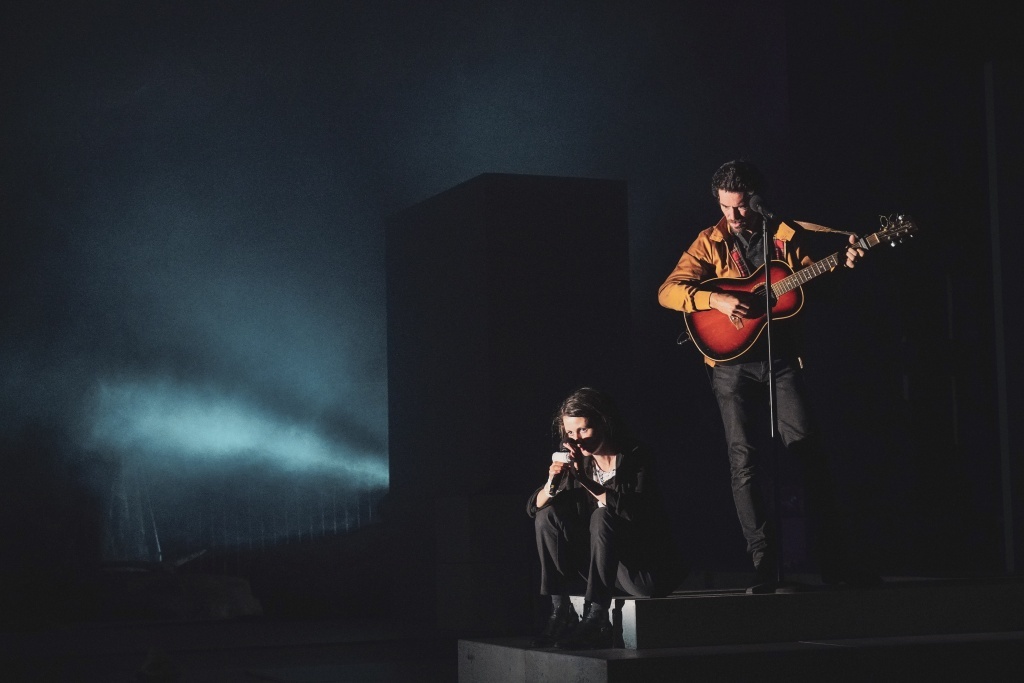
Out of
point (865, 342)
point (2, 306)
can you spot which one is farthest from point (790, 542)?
point (2, 306)

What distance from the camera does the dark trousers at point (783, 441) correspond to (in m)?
4.31

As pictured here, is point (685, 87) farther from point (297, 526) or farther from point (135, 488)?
point (135, 488)

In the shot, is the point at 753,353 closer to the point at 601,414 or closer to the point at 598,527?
the point at 601,414

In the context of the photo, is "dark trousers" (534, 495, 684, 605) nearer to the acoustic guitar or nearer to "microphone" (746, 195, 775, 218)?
the acoustic guitar

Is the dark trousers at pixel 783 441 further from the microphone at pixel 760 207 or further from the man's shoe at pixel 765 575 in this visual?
the microphone at pixel 760 207

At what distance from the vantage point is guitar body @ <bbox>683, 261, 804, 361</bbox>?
4309mm

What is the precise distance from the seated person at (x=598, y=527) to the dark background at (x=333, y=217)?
3.13m

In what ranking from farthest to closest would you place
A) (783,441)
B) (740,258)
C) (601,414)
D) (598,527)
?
(740,258)
(783,441)
(601,414)
(598,527)

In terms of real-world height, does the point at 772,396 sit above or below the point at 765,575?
above

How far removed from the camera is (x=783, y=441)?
430 centimetres

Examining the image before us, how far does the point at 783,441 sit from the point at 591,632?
35.4 inches

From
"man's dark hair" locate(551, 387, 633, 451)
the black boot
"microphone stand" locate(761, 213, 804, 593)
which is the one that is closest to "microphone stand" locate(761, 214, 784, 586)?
"microphone stand" locate(761, 213, 804, 593)

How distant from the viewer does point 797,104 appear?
7.59 meters

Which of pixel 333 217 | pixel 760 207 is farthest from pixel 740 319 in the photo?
pixel 333 217
